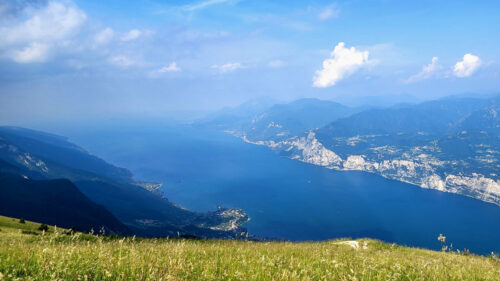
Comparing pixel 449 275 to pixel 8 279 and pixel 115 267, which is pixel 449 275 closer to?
pixel 115 267

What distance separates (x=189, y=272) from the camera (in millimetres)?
5227

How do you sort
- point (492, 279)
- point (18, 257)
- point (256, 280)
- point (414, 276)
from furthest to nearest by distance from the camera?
point (492, 279) → point (414, 276) → point (18, 257) → point (256, 280)

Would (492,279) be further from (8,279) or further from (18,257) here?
(18,257)

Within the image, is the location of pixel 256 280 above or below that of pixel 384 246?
above

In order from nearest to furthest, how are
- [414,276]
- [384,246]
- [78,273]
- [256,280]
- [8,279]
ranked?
[8,279] → [78,273] → [256,280] → [414,276] → [384,246]

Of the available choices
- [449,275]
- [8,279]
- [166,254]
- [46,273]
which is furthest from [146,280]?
[449,275]

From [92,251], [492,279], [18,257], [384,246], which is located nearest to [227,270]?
[92,251]

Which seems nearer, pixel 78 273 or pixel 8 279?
pixel 8 279

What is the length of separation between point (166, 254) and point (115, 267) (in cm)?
193

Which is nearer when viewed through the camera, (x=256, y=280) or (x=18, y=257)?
(x=256, y=280)

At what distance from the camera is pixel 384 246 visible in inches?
798

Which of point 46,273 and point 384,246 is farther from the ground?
point 46,273

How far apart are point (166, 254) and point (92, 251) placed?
1.84 metres

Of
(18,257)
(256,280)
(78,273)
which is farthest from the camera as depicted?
(18,257)
